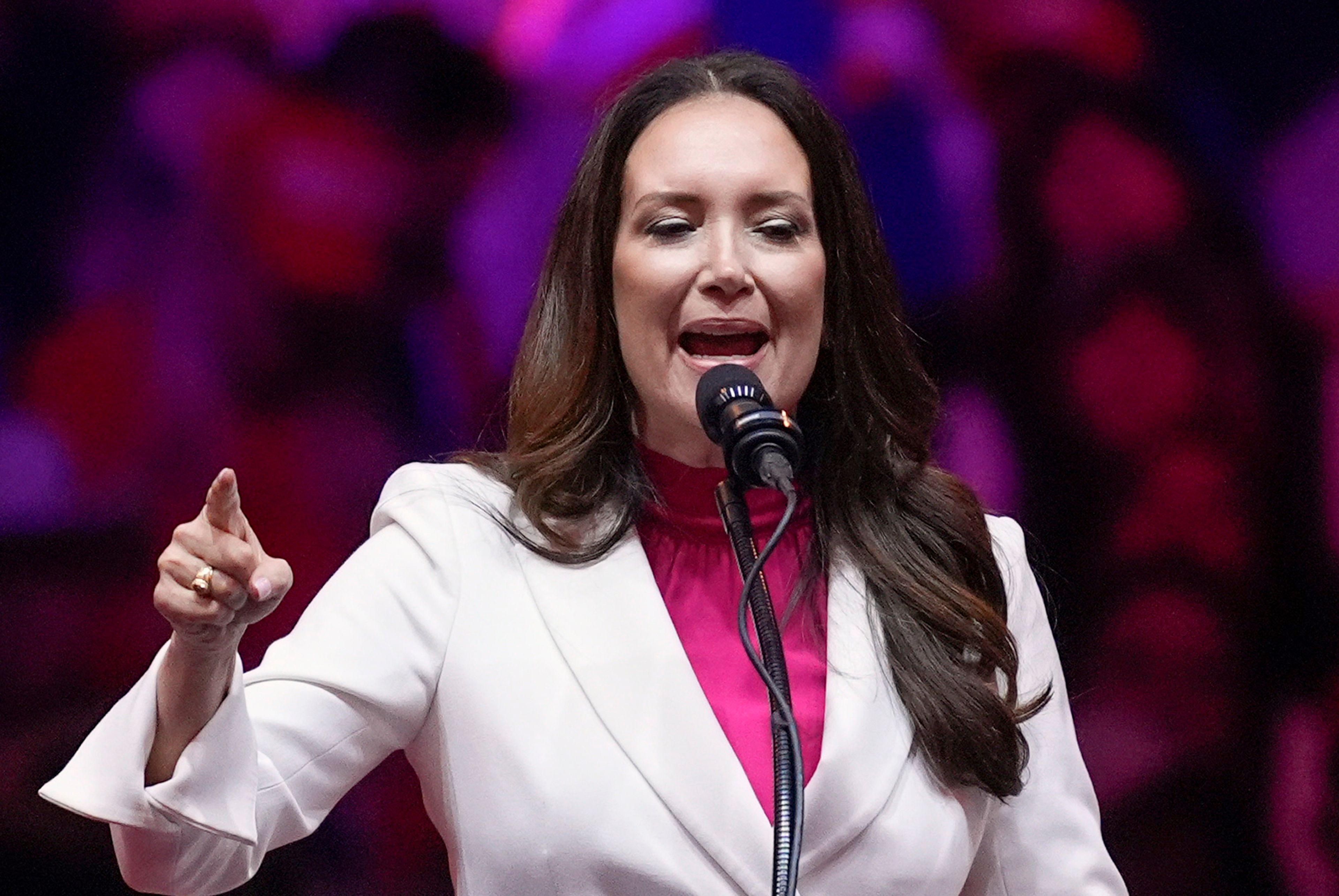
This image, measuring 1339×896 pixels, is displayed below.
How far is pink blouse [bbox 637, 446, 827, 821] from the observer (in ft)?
5.49

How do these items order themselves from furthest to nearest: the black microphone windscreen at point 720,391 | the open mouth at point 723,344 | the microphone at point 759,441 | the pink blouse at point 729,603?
the open mouth at point 723,344
the pink blouse at point 729,603
the black microphone windscreen at point 720,391
the microphone at point 759,441

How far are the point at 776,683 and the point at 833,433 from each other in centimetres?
76

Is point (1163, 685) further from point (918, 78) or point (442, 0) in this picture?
point (442, 0)

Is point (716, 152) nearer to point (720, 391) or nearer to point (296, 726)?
point (720, 391)

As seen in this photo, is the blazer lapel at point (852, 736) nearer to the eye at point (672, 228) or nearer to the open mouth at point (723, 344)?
the open mouth at point (723, 344)

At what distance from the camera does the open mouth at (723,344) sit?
1777 millimetres

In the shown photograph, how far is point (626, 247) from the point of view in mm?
1823

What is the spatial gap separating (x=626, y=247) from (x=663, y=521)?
308 mm

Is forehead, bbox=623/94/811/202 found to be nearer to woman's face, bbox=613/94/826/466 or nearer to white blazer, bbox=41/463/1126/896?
woman's face, bbox=613/94/826/466

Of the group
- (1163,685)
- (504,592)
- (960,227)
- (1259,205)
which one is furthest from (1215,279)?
(504,592)

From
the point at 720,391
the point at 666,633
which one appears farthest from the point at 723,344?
the point at 720,391

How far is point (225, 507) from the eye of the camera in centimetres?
122

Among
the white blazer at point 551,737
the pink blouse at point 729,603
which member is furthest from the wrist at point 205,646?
the pink blouse at point 729,603

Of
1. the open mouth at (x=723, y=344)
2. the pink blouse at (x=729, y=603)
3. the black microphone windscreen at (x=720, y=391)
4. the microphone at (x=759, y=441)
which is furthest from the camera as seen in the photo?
the open mouth at (x=723, y=344)
